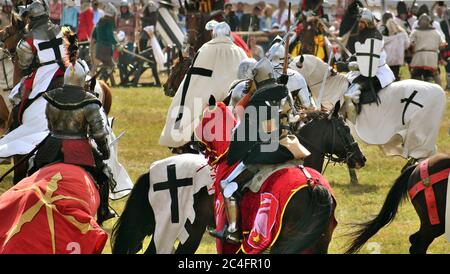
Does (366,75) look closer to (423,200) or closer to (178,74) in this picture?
(178,74)

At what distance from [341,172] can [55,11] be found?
A: 893cm

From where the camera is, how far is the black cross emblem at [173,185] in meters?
10.4

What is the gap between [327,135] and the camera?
37.2 feet

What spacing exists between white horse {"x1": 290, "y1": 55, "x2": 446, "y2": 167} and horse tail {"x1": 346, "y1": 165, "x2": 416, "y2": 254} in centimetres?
518

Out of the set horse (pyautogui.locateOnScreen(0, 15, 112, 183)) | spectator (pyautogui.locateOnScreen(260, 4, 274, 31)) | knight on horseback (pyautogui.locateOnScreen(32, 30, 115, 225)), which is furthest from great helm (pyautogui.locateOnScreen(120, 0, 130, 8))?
knight on horseback (pyautogui.locateOnScreen(32, 30, 115, 225))

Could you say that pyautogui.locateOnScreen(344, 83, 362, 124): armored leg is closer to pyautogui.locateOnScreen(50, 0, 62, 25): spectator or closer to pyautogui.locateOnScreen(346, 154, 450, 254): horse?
pyautogui.locateOnScreen(346, 154, 450, 254): horse

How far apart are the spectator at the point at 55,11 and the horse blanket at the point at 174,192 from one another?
13.8 metres

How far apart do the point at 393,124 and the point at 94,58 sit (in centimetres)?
1111

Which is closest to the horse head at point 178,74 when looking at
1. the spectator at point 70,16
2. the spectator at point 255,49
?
the spectator at point 255,49

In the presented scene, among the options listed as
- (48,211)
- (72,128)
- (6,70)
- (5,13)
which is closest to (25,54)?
(72,128)

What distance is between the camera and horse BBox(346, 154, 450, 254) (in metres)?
10.3

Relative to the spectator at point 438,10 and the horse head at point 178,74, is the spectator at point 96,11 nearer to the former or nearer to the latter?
the spectator at point 438,10

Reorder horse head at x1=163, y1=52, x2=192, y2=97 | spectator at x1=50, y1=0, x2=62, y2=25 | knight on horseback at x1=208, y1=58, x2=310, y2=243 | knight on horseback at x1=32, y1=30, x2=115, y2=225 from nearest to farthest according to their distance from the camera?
knight on horseback at x1=208, y1=58, x2=310, y2=243, knight on horseback at x1=32, y1=30, x2=115, y2=225, horse head at x1=163, y1=52, x2=192, y2=97, spectator at x1=50, y1=0, x2=62, y2=25

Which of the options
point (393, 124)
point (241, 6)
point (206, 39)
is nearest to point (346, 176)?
point (393, 124)
